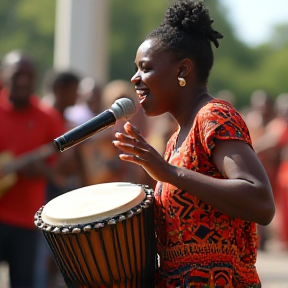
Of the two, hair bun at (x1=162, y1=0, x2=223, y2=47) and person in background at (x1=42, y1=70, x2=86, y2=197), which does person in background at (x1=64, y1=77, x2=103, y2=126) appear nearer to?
person in background at (x1=42, y1=70, x2=86, y2=197)

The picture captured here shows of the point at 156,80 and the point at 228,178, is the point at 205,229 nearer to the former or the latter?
the point at 228,178

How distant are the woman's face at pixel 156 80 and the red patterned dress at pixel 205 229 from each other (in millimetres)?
173

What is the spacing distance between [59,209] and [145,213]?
0.37 meters

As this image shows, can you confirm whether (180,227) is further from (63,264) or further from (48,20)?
(48,20)

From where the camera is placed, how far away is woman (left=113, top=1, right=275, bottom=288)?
3.50 meters

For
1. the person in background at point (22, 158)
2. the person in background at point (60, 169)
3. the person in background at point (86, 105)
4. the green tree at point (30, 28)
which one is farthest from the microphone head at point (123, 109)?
the green tree at point (30, 28)

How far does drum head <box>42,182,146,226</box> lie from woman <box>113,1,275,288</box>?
5.3 inches

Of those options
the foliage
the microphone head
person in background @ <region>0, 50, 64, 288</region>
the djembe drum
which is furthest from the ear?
the foliage

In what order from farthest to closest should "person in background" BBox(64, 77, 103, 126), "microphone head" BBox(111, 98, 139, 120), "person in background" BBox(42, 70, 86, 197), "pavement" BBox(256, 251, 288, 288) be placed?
"pavement" BBox(256, 251, 288, 288) → "person in background" BBox(64, 77, 103, 126) → "person in background" BBox(42, 70, 86, 197) → "microphone head" BBox(111, 98, 139, 120)

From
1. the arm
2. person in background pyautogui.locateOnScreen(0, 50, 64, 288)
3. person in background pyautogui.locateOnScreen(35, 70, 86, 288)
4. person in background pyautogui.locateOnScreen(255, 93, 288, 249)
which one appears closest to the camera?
the arm

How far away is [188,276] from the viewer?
3639mm

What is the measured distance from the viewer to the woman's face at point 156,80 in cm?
373

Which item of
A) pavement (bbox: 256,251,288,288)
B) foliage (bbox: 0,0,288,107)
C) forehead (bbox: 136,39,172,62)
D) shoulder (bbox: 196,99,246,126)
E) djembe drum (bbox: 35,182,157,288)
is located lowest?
foliage (bbox: 0,0,288,107)

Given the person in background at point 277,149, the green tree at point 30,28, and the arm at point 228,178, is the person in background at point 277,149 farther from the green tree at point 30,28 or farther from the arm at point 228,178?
the green tree at point 30,28
